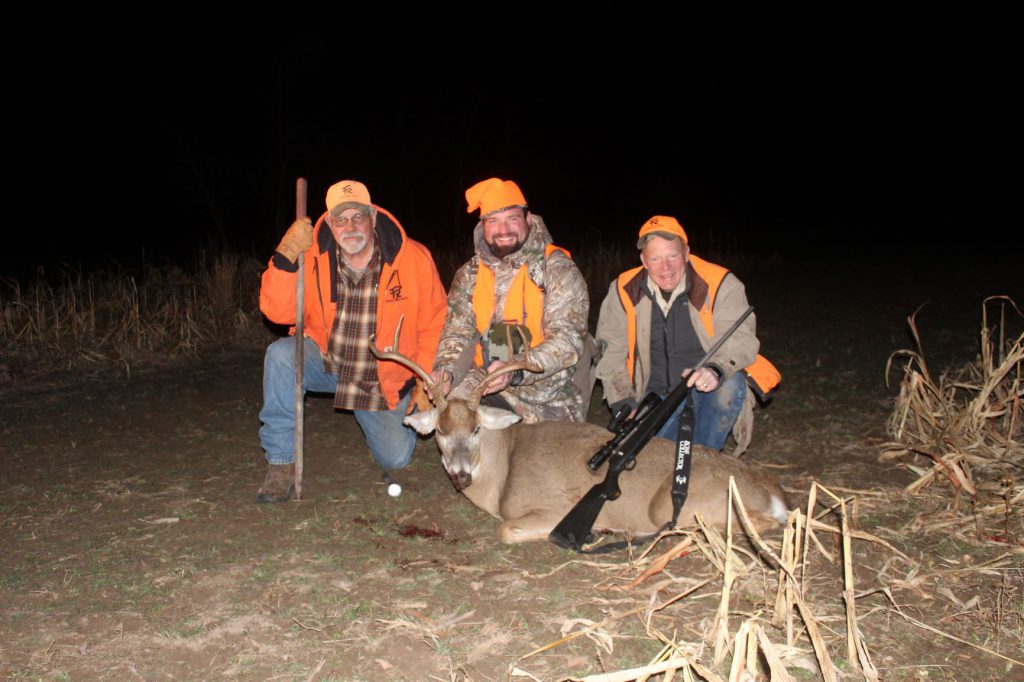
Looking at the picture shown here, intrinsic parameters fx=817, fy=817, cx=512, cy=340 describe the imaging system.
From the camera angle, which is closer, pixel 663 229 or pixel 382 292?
pixel 663 229

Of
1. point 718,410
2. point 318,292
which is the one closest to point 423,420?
point 318,292

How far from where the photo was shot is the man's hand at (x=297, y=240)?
5.15 meters

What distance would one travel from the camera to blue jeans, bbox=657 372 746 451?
5.29 m

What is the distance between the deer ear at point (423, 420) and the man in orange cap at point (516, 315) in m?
0.31

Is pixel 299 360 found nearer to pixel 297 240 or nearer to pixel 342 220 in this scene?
pixel 297 240

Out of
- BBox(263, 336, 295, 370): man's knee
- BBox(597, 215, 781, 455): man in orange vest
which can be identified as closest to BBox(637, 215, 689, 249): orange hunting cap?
BBox(597, 215, 781, 455): man in orange vest

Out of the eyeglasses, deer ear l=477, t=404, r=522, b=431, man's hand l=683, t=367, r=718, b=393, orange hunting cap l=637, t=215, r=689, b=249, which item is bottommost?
deer ear l=477, t=404, r=522, b=431

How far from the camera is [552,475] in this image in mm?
4973

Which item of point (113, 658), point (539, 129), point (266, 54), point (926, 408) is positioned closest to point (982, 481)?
point (926, 408)

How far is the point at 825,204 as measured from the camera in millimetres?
38188

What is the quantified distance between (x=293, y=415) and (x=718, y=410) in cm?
282

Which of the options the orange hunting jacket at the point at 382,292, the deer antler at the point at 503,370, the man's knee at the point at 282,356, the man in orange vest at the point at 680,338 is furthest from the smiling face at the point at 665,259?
the man's knee at the point at 282,356

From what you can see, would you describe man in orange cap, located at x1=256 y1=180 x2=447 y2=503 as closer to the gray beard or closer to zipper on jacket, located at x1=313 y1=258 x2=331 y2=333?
zipper on jacket, located at x1=313 y1=258 x2=331 y2=333

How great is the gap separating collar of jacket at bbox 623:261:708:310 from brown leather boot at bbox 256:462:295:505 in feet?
8.32
